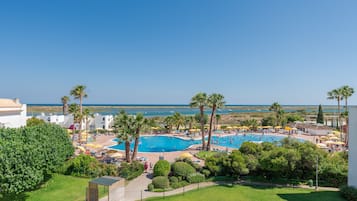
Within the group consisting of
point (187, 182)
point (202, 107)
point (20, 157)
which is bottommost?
point (187, 182)

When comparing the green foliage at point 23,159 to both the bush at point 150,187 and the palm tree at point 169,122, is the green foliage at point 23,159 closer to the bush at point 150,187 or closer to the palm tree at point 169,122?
the bush at point 150,187

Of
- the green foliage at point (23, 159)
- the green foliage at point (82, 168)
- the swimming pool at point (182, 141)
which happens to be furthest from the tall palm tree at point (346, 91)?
the green foliage at point (23, 159)

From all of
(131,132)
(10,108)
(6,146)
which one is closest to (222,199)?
(131,132)

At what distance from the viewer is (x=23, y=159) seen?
13891mm

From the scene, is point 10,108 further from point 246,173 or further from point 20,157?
point 246,173

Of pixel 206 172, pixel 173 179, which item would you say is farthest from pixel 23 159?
pixel 206 172

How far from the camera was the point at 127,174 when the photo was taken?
2188cm

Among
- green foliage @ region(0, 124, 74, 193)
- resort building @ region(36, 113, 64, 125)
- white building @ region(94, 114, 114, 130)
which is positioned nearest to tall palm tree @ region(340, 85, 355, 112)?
green foliage @ region(0, 124, 74, 193)

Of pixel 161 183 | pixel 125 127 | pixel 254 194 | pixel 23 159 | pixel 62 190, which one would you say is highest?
pixel 125 127

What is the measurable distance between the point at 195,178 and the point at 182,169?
1.47 meters

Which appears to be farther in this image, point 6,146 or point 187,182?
point 187,182

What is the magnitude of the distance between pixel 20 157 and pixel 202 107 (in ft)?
79.4

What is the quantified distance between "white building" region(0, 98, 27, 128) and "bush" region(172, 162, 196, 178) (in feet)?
68.6

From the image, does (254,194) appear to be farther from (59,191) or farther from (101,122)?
(101,122)
